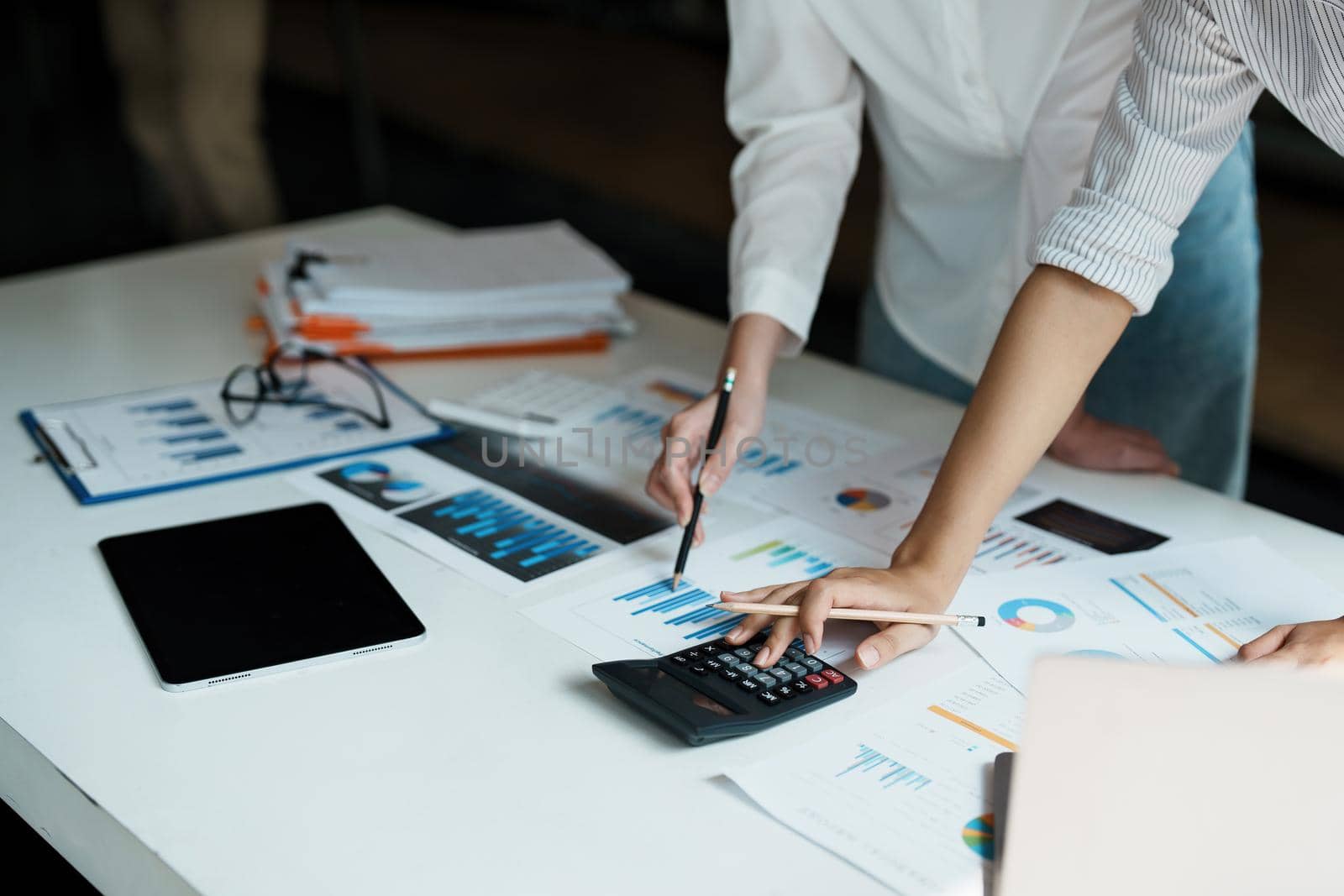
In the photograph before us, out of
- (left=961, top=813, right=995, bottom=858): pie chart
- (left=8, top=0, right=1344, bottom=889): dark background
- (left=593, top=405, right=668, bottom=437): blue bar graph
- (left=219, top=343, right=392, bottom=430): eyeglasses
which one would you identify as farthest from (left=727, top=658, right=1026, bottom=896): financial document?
(left=8, top=0, right=1344, bottom=889): dark background

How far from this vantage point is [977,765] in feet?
2.55

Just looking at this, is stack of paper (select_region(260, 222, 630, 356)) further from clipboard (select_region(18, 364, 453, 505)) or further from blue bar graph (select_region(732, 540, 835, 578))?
blue bar graph (select_region(732, 540, 835, 578))

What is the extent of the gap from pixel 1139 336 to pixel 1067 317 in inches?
19.3

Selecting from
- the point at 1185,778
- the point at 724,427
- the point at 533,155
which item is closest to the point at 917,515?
the point at 724,427

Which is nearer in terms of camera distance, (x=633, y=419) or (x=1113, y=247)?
(x=1113, y=247)

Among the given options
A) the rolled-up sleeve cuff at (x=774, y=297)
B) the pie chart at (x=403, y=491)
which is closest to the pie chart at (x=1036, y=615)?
the rolled-up sleeve cuff at (x=774, y=297)

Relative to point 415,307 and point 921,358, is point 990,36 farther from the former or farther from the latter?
point 415,307

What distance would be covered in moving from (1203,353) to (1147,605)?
1.78ft

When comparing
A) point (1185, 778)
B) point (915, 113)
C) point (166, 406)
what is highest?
point (915, 113)

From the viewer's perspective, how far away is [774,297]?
46.8 inches

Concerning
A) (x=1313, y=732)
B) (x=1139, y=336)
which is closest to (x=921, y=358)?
(x=1139, y=336)

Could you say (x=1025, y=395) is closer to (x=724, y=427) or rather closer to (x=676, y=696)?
(x=724, y=427)

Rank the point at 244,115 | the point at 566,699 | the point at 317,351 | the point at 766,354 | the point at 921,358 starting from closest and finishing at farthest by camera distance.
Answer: the point at 566,699, the point at 766,354, the point at 317,351, the point at 921,358, the point at 244,115

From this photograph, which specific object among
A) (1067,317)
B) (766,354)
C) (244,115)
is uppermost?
(1067,317)
